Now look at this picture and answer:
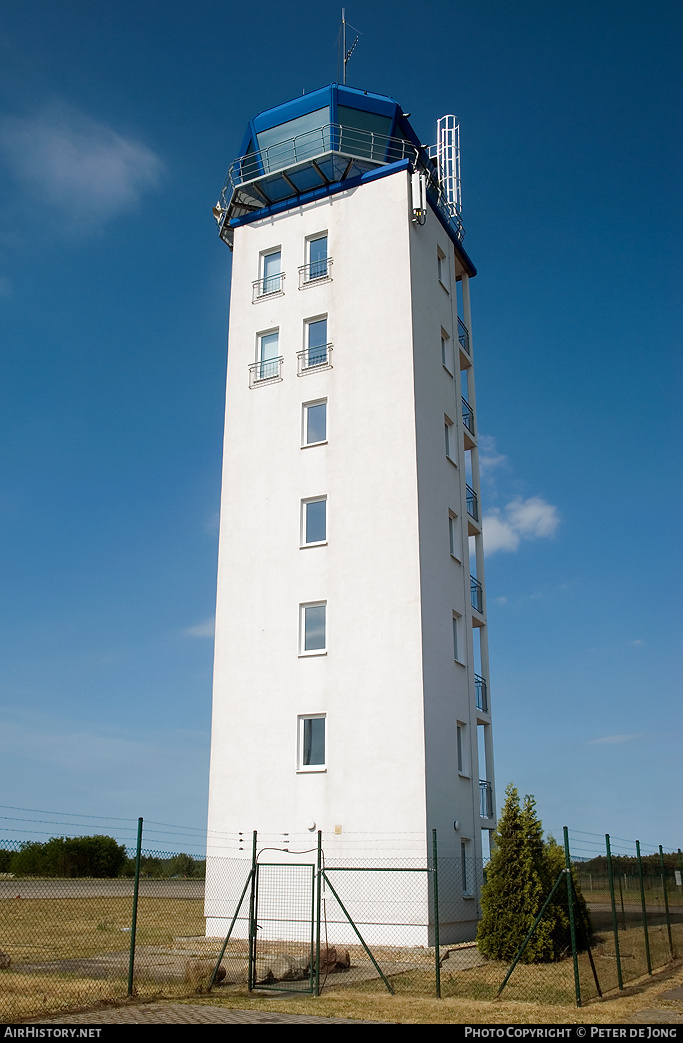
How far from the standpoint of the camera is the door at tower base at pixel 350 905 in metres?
22.5

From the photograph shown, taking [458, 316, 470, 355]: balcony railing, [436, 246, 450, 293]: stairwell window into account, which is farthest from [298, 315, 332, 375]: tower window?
[458, 316, 470, 355]: balcony railing

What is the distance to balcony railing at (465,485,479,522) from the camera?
32.5m

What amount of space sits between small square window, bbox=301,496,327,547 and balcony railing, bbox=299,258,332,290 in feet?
27.1

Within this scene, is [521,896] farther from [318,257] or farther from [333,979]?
[318,257]

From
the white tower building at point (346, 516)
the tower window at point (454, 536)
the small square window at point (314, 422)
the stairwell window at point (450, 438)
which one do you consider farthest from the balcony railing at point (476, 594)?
the small square window at point (314, 422)

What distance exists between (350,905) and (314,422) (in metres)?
15.2

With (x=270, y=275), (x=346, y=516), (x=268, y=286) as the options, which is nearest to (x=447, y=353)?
(x=268, y=286)

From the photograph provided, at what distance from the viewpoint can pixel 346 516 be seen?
27250mm

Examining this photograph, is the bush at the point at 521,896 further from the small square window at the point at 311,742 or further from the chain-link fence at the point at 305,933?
the small square window at the point at 311,742

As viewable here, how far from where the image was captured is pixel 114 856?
19281 mm

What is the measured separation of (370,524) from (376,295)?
826 cm

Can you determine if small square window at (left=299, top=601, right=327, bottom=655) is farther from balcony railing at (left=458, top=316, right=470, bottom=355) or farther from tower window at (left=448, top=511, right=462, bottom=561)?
balcony railing at (left=458, top=316, right=470, bottom=355)
